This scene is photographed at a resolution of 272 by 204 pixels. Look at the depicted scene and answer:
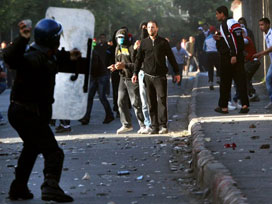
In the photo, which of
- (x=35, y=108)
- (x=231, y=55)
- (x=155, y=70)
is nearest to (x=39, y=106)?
(x=35, y=108)

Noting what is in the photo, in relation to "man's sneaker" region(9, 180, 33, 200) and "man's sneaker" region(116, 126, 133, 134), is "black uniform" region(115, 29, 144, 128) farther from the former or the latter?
"man's sneaker" region(9, 180, 33, 200)

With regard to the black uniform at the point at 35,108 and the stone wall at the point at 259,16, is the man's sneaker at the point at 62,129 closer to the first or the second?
the black uniform at the point at 35,108

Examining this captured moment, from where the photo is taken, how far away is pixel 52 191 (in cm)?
795

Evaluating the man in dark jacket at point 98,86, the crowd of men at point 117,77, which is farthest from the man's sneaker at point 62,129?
the man in dark jacket at point 98,86

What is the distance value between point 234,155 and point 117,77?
8645mm

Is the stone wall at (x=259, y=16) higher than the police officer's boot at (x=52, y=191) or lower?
higher

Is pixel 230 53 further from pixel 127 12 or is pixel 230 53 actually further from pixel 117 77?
pixel 127 12

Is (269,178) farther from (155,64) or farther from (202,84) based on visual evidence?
(202,84)

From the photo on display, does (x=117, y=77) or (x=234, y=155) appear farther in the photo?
(x=117, y=77)

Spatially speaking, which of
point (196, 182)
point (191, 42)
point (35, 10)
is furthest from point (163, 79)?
point (35, 10)

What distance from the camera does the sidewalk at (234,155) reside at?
731 centimetres

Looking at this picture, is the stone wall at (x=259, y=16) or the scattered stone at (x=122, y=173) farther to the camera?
the stone wall at (x=259, y=16)

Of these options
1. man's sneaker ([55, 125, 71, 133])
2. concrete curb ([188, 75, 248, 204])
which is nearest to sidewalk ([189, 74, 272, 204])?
concrete curb ([188, 75, 248, 204])

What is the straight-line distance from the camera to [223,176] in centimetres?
771
